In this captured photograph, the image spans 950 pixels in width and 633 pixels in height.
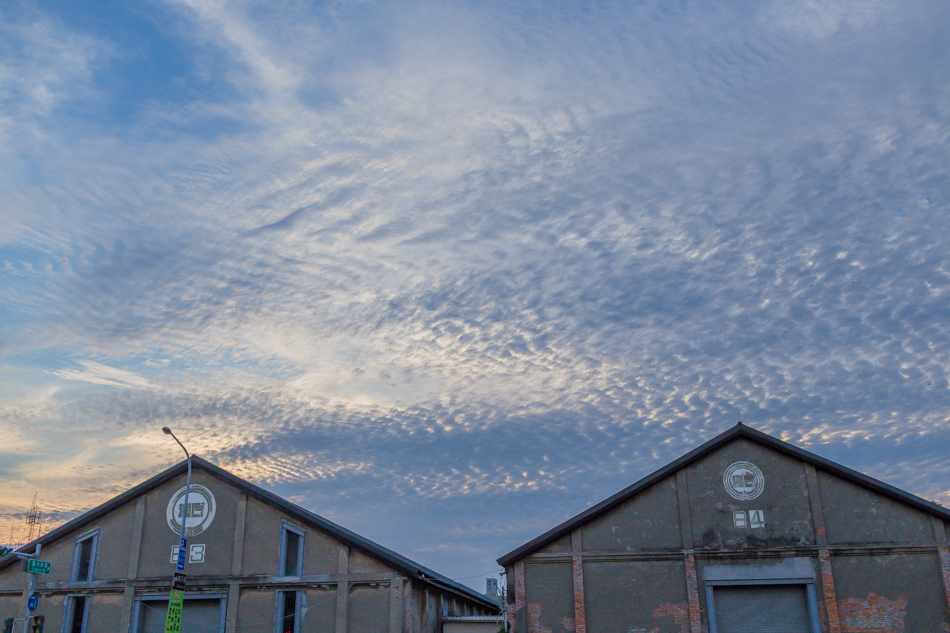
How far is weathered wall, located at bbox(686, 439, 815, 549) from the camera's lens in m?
24.3

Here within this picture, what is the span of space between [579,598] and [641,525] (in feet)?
10.8

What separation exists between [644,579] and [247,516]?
14.7m

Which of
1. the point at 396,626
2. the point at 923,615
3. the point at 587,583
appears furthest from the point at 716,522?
the point at 396,626

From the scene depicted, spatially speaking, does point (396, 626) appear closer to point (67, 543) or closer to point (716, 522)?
point (716, 522)

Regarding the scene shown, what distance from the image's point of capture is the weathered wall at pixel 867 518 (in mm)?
23375

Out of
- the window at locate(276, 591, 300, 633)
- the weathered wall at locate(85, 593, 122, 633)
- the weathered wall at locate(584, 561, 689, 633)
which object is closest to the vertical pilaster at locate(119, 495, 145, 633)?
the weathered wall at locate(85, 593, 122, 633)

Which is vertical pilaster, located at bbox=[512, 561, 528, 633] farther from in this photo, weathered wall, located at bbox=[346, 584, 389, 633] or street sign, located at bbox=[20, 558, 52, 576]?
street sign, located at bbox=[20, 558, 52, 576]

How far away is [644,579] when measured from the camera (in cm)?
2455

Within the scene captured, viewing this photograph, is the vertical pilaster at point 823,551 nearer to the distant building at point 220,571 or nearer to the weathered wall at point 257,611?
the distant building at point 220,571

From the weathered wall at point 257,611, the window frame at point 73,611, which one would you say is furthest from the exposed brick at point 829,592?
the window frame at point 73,611

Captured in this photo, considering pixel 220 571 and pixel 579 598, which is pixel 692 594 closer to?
pixel 579 598

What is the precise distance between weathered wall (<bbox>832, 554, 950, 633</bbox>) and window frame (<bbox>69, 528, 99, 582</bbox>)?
26.9 metres

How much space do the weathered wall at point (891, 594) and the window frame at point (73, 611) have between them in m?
26.8

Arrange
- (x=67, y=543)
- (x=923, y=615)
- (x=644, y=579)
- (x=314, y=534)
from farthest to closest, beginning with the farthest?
1. (x=67, y=543)
2. (x=314, y=534)
3. (x=644, y=579)
4. (x=923, y=615)
